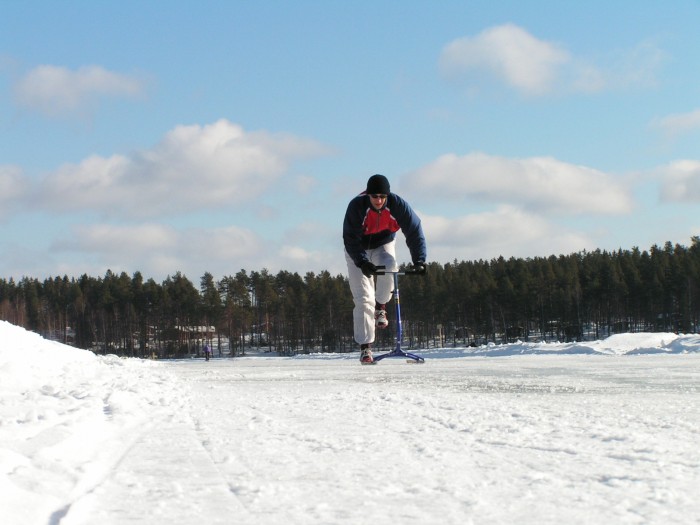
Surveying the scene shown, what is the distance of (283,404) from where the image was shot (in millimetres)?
4020

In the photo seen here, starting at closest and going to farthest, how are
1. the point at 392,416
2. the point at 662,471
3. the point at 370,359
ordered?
the point at 662,471, the point at 392,416, the point at 370,359

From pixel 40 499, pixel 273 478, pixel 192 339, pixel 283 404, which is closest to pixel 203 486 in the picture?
pixel 273 478

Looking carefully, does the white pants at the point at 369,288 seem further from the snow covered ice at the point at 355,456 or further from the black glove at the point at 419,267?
the snow covered ice at the point at 355,456

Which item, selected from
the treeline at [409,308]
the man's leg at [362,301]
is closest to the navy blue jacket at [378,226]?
the man's leg at [362,301]

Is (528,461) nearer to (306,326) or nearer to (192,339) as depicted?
(306,326)

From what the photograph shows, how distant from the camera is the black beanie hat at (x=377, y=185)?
27.2ft

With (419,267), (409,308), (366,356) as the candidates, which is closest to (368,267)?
(419,267)

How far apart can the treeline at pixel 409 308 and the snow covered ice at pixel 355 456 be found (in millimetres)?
100914

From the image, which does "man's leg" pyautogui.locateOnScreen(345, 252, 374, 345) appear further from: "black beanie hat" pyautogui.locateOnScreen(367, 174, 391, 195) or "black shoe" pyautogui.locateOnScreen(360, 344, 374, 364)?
"black beanie hat" pyautogui.locateOnScreen(367, 174, 391, 195)

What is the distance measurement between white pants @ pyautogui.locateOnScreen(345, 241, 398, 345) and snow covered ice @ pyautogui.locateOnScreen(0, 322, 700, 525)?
3994 millimetres

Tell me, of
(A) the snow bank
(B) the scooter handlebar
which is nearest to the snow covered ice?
(A) the snow bank

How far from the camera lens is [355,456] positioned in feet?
7.95

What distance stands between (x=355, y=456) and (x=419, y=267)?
6.51 m

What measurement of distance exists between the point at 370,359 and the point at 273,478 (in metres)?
6.80
